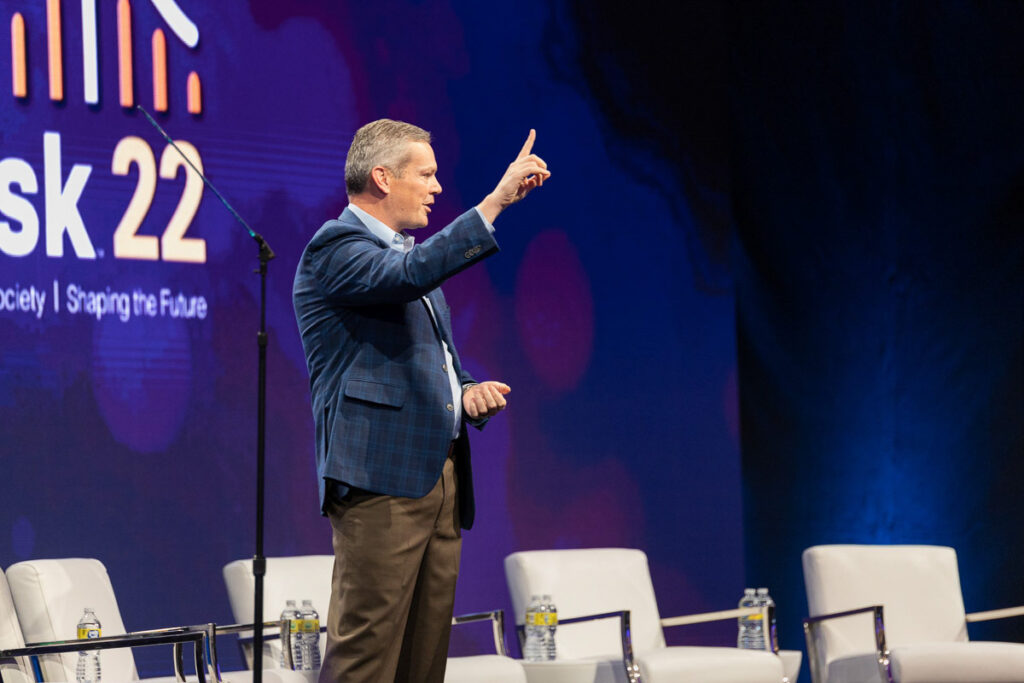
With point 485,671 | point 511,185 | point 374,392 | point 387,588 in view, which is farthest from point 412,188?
point 485,671

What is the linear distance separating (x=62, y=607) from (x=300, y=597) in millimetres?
818

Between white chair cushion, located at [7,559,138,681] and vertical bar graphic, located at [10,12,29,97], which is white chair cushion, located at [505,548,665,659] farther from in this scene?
vertical bar graphic, located at [10,12,29,97]

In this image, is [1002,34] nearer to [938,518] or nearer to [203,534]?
[938,518]

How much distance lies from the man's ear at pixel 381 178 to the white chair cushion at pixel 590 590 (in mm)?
2114

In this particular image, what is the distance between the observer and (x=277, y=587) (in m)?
4.38

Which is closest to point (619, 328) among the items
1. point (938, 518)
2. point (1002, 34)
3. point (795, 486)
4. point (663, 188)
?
point (663, 188)

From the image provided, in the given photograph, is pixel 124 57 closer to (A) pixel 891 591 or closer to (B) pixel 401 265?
(B) pixel 401 265

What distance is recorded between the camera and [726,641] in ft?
20.0

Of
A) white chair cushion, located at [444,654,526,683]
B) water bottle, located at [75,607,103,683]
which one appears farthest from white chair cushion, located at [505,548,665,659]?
water bottle, located at [75,607,103,683]

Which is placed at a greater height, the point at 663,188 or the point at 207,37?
the point at 207,37

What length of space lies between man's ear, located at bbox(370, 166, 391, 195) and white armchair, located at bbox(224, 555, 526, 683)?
168 centimetres

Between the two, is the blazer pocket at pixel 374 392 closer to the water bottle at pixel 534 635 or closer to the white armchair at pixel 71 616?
the white armchair at pixel 71 616

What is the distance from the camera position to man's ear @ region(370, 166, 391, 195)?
9.63 feet

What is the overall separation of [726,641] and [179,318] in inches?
115
